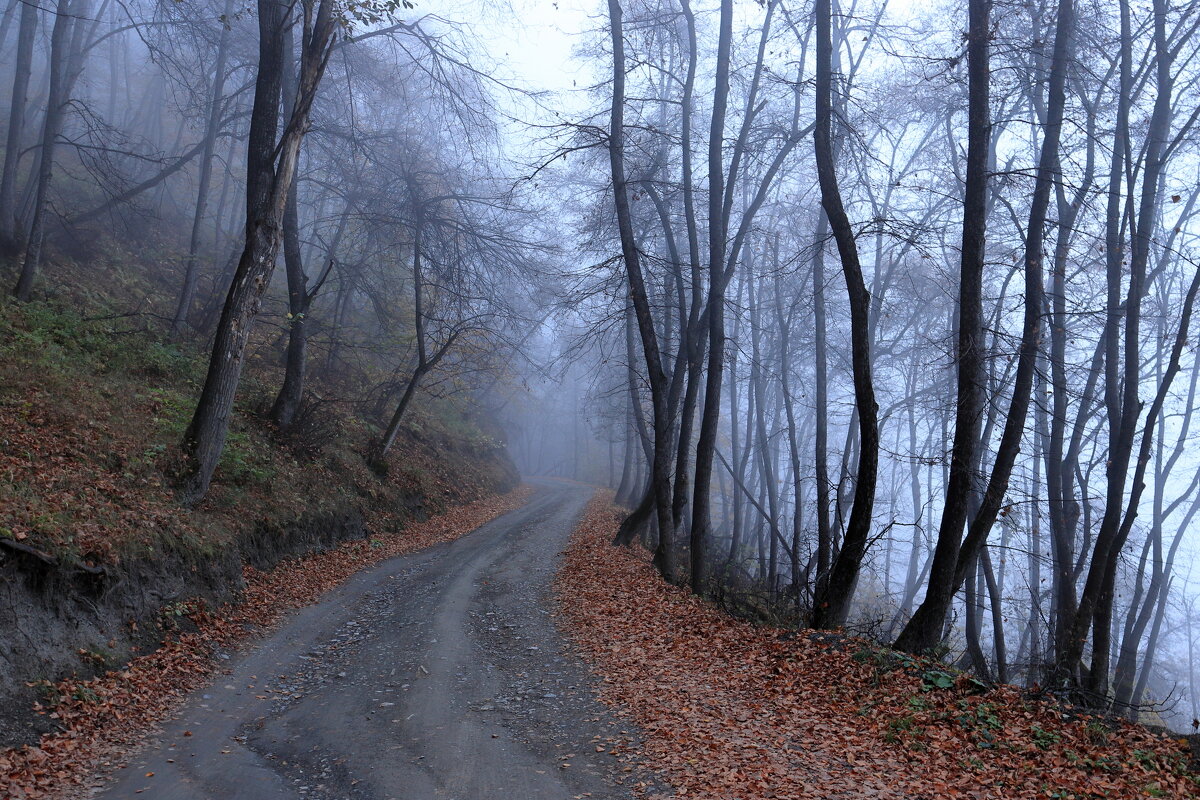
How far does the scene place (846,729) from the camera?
6.14 metres

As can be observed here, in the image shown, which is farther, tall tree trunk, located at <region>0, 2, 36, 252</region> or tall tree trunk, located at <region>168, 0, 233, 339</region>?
tall tree trunk, located at <region>168, 0, 233, 339</region>

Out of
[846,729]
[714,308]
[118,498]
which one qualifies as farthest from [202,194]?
[846,729]

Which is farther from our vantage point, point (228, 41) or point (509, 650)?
point (228, 41)

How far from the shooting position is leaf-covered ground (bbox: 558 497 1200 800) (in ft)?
16.6

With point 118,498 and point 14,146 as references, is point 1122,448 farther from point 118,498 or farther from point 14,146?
point 14,146

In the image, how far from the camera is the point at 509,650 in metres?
8.70

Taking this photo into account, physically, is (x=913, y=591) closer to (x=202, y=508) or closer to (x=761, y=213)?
(x=761, y=213)

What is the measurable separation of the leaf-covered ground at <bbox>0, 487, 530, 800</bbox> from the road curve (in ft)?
0.81

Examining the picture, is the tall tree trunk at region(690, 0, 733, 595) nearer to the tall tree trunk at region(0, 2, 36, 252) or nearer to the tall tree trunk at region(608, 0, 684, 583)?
the tall tree trunk at region(608, 0, 684, 583)

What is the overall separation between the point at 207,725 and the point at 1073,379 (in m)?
18.7

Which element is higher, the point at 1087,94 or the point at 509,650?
the point at 1087,94

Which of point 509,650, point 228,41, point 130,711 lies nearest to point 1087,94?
point 509,650

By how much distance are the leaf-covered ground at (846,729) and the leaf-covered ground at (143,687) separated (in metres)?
4.11

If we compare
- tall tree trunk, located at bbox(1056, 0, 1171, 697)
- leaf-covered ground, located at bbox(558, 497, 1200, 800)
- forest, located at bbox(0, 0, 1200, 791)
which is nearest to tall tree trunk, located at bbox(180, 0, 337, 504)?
forest, located at bbox(0, 0, 1200, 791)
